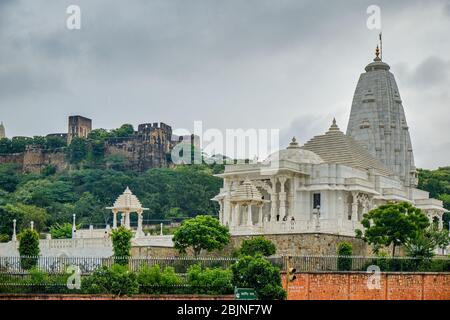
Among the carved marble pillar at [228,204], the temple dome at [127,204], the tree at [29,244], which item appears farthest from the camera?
the carved marble pillar at [228,204]

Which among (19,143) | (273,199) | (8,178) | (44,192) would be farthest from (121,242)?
(19,143)

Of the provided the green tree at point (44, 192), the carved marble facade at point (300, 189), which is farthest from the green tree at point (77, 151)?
the carved marble facade at point (300, 189)

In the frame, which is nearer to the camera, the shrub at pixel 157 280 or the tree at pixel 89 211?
the shrub at pixel 157 280

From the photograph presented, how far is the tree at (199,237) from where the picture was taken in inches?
1805

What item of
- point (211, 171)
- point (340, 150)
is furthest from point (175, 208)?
point (340, 150)

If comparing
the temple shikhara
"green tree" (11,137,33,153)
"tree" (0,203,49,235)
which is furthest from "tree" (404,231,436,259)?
"green tree" (11,137,33,153)

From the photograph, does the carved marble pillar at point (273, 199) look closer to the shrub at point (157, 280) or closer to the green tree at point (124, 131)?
the shrub at point (157, 280)

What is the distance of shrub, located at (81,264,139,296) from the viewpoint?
3472 centimetres

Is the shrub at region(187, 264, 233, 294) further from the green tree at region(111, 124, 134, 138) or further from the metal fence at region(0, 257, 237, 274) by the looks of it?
the green tree at region(111, 124, 134, 138)

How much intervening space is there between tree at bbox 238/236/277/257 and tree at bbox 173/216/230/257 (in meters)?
1.62

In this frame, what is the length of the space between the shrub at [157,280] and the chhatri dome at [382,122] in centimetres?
3314

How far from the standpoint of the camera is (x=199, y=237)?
4575cm

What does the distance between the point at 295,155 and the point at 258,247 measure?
13.1m
